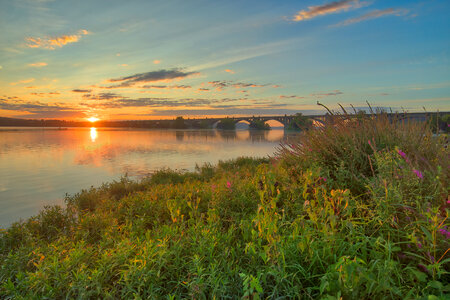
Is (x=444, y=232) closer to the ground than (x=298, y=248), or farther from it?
farther from it

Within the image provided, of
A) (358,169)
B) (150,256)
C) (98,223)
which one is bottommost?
(98,223)

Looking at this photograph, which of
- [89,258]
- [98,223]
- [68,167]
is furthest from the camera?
[68,167]

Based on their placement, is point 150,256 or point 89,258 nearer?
point 150,256

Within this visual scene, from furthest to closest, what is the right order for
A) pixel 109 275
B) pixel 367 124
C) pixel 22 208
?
1. pixel 22 208
2. pixel 367 124
3. pixel 109 275

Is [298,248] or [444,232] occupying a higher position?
[444,232]

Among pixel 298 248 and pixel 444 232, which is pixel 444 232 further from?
pixel 298 248

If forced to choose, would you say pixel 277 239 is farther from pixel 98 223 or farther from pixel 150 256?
pixel 98 223

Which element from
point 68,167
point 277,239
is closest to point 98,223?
point 277,239

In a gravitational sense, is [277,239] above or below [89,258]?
above

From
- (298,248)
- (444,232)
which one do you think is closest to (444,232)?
(444,232)

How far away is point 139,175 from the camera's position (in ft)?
55.2

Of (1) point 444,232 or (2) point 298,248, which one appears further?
(2) point 298,248

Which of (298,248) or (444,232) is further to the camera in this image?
(298,248)

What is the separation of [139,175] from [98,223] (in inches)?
454
